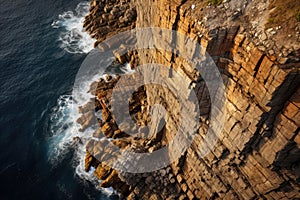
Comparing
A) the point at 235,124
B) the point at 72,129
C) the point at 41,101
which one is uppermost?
the point at 41,101

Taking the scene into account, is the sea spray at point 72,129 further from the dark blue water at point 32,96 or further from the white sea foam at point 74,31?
the white sea foam at point 74,31

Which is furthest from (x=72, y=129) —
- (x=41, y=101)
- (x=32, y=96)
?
(x=32, y=96)

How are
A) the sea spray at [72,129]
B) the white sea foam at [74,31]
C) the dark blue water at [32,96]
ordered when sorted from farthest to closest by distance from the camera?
the white sea foam at [74,31] < the sea spray at [72,129] < the dark blue water at [32,96]

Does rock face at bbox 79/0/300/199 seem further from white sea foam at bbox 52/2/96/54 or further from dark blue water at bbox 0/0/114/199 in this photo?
white sea foam at bbox 52/2/96/54

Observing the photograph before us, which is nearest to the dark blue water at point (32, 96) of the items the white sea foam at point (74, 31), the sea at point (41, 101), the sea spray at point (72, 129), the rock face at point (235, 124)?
the sea at point (41, 101)

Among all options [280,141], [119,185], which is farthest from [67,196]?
[280,141]

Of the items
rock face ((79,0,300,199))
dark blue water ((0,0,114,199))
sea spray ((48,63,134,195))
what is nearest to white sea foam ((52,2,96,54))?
dark blue water ((0,0,114,199))

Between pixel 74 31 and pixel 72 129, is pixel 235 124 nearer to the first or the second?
pixel 72 129

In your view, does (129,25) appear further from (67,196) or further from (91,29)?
(67,196)
